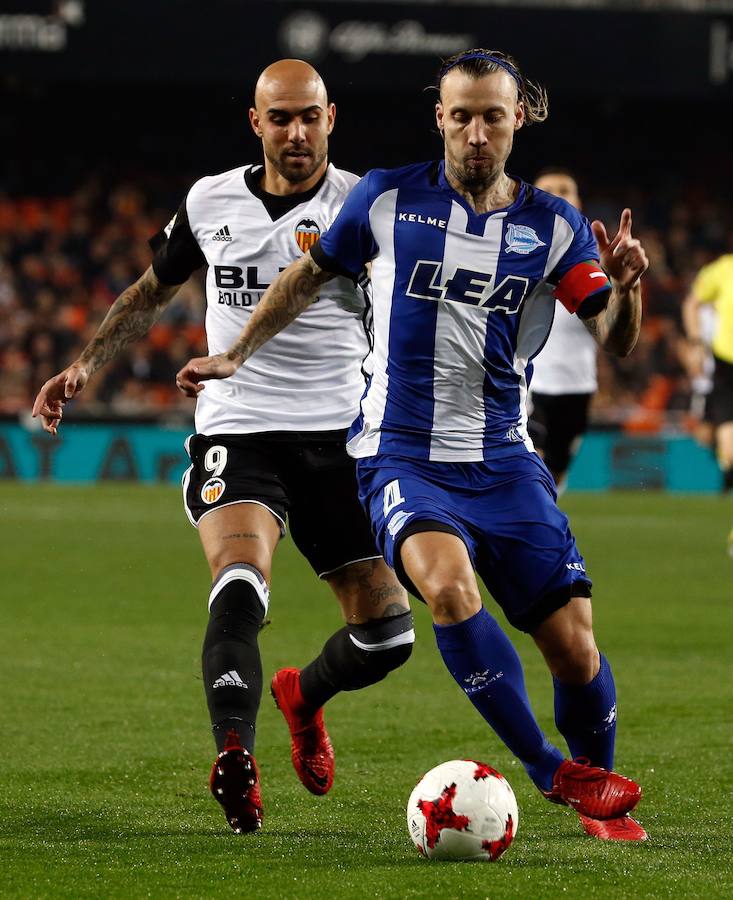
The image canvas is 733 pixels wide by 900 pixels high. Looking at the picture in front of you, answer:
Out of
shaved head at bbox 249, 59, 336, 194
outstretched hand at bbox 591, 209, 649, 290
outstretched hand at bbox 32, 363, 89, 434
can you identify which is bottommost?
outstretched hand at bbox 32, 363, 89, 434

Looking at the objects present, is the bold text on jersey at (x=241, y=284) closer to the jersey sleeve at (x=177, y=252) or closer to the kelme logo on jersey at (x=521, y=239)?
the jersey sleeve at (x=177, y=252)

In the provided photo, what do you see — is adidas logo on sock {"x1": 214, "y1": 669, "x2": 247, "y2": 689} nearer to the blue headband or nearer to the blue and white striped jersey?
the blue and white striped jersey

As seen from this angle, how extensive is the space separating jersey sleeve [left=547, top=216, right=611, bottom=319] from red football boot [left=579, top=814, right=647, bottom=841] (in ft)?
4.63

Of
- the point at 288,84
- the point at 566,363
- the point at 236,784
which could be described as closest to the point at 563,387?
the point at 566,363

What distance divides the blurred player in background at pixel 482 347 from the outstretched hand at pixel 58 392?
1.83 feet

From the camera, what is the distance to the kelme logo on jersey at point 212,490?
4.95 metres

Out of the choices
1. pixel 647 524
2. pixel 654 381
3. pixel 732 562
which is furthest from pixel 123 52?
pixel 732 562

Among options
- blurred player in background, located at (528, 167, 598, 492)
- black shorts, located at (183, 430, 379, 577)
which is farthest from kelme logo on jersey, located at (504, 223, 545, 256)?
blurred player in background, located at (528, 167, 598, 492)

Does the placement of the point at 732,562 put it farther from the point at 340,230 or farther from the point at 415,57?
the point at 415,57

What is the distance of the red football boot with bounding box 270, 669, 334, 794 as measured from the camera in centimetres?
505

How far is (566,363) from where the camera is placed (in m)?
11.3

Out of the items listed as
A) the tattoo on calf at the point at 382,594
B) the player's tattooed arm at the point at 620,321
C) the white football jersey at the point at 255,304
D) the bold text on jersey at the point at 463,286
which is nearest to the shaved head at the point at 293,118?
the white football jersey at the point at 255,304

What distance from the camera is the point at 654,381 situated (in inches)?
885

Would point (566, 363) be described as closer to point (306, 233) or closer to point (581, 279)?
point (306, 233)
